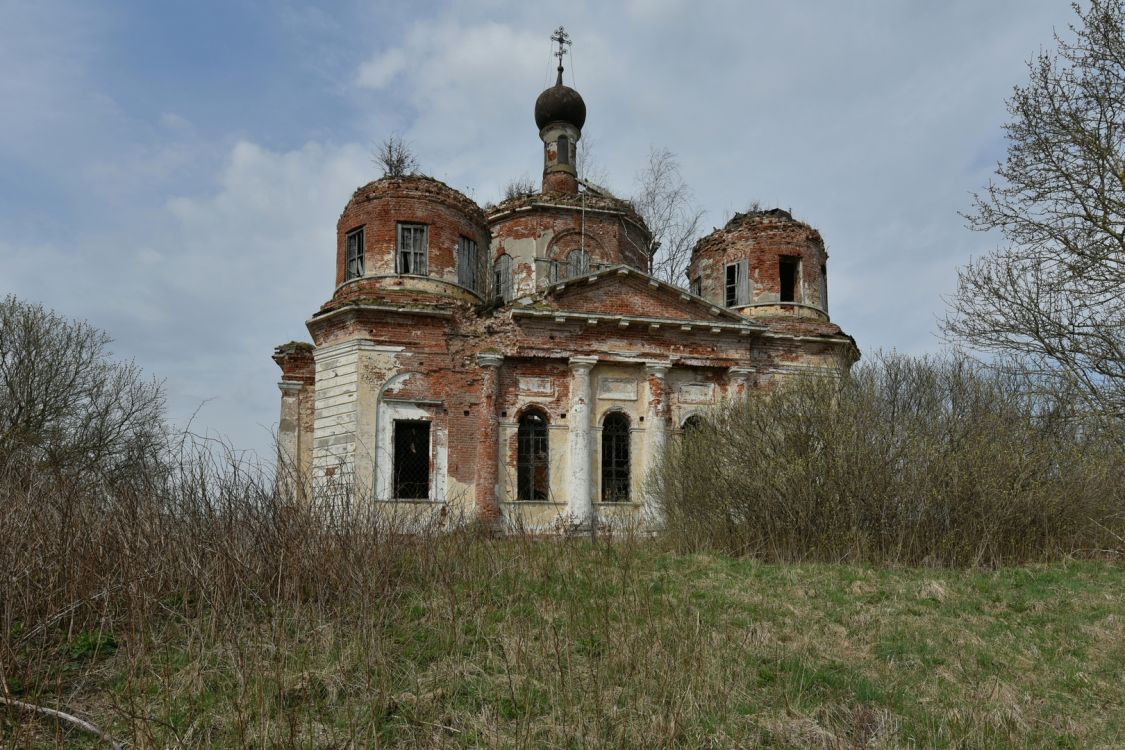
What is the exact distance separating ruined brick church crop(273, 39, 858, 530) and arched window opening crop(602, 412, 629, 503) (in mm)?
32

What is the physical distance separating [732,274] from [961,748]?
56.1 feet

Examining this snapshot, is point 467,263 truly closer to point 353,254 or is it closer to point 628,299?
point 353,254

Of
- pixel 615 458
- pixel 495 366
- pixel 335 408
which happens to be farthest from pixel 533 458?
pixel 335 408

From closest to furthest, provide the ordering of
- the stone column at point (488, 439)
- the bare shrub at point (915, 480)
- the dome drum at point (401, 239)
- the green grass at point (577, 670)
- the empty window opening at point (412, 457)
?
the green grass at point (577, 670), the bare shrub at point (915, 480), the stone column at point (488, 439), the empty window opening at point (412, 457), the dome drum at point (401, 239)

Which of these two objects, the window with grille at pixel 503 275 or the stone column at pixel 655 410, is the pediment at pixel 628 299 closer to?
the stone column at pixel 655 410

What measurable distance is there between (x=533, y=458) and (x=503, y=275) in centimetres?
643

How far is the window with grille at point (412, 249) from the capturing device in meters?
17.4

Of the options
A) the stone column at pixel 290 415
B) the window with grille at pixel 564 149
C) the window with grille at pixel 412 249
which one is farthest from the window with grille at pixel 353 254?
the window with grille at pixel 564 149

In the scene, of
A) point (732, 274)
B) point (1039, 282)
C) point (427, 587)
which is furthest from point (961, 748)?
point (732, 274)

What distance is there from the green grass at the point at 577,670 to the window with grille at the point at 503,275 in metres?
14.1

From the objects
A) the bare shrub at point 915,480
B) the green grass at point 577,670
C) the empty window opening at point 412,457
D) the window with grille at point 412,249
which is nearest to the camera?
the green grass at point 577,670

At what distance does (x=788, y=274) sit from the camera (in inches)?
805

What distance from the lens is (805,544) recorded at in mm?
10656

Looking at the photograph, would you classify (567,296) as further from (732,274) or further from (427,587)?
(427,587)
